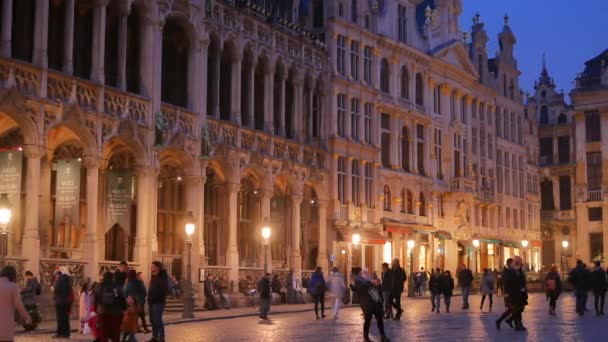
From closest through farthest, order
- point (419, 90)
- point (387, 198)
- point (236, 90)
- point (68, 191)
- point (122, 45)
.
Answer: point (68, 191) < point (122, 45) < point (236, 90) < point (387, 198) < point (419, 90)

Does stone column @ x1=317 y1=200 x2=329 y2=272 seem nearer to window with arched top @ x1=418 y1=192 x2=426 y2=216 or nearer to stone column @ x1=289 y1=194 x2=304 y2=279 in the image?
stone column @ x1=289 y1=194 x2=304 y2=279

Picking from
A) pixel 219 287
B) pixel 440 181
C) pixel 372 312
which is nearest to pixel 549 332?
pixel 372 312

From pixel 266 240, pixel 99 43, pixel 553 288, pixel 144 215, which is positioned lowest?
pixel 553 288

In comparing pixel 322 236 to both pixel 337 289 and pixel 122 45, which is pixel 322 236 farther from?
pixel 122 45

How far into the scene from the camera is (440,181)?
5841 cm

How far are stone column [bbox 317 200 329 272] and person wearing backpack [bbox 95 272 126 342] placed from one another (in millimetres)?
29635

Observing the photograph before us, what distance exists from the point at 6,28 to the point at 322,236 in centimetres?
2166

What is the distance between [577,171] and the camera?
77.8 m

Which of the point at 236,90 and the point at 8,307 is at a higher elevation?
the point at 236,90

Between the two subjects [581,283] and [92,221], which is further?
[92,221]

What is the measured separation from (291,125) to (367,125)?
7.17 meters

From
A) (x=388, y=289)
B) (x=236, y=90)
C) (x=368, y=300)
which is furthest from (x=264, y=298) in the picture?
(x=236, y=90)

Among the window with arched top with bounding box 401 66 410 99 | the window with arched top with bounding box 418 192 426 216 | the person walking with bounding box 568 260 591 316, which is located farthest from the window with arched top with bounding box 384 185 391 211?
the person walking with bounding box 568 260 591 316

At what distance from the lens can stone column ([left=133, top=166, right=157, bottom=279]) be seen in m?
33.6
